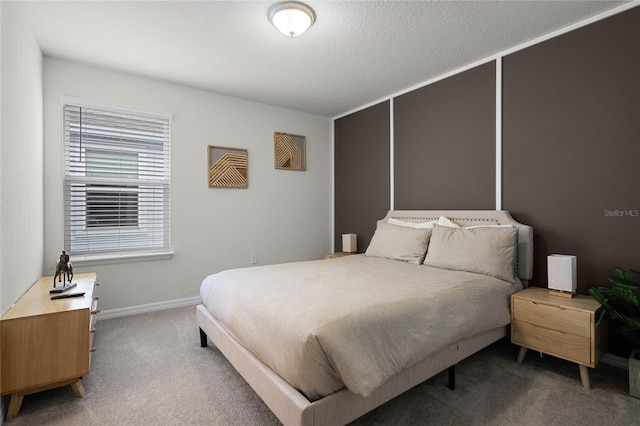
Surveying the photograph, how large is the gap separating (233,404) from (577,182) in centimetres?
298

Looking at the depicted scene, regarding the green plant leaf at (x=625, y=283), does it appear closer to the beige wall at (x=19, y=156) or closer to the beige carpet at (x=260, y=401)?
the beige carpet at (x=260, y=401)

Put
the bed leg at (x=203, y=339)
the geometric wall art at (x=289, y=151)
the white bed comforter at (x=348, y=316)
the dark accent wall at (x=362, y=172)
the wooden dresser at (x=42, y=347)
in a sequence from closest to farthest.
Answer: the white bed comforter at (x=348, y=316), the wooden dresser at (x=42, y=347), the bed leg at (x=203, y=339), the dark accent wall at (x=362, y=172), the geometric wall art at (x=289, y=151)

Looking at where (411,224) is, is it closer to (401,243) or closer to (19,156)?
(401,243)

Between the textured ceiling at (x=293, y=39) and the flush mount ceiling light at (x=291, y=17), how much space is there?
0.19ft

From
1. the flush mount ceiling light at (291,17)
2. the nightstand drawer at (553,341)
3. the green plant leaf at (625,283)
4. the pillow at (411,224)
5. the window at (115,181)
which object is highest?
the flush mount ceiling light at (291,17)

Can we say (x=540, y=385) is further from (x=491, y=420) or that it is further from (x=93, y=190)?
(x=93, y=190)

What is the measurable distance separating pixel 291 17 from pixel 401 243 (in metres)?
2.21

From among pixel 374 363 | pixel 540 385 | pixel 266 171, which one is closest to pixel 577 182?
pixel 540 385

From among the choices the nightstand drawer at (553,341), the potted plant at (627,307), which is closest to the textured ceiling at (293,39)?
the potted plant at (627,307)

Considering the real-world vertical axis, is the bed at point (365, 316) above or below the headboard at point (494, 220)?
below

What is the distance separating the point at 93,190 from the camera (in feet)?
10.8

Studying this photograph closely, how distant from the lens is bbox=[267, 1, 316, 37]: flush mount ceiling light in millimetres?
2205

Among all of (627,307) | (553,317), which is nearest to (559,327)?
(553,317)

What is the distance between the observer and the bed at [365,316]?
139 centimetres
